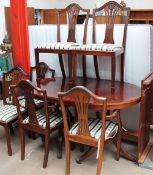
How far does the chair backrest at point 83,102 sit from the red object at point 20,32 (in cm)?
146

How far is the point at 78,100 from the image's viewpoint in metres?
2.24

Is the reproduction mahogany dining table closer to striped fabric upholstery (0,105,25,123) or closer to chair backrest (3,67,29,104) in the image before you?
chair backrest (3,67,29,104)

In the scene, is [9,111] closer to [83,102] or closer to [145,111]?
[83,102]

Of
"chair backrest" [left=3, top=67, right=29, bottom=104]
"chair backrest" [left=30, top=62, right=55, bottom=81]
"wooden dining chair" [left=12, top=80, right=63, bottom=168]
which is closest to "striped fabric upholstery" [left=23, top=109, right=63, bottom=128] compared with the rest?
"wooden dining chair" [left=12, top=80, right=63, bottom=168]

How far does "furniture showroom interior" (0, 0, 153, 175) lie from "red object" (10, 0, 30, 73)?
0.01 m

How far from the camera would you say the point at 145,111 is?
2.59 metres

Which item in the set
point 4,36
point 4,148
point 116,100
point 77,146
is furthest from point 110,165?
point 4,36

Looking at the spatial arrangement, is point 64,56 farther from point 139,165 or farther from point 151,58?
point 139,165

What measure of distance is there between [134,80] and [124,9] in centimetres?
87

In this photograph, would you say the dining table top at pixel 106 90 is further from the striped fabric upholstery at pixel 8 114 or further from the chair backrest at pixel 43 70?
the striped fabric upholstery at pixel 8 114

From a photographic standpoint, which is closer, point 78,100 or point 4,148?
point 78,100

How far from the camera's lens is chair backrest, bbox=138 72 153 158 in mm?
2441

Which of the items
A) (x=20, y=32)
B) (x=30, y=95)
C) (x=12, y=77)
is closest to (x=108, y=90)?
(x=30, y=95)

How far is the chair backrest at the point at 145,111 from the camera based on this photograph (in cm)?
244
